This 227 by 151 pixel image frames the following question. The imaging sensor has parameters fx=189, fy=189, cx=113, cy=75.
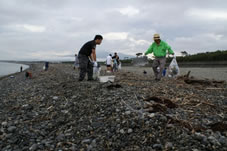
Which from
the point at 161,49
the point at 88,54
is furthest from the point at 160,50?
the point at 88,54

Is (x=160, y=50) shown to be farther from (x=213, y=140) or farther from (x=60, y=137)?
(x=60, y=137)

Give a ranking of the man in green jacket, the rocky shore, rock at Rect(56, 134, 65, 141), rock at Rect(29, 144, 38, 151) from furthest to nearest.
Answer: the man in green jacket, rock at Rect(56, 134, 65, 141), rock at Rect(29, 144, 38, 151), the rocky shore

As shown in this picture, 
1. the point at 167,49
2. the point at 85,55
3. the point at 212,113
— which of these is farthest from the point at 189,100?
the point at 85,55

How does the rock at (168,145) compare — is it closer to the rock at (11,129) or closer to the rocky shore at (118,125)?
the rocky shore at (118,125)

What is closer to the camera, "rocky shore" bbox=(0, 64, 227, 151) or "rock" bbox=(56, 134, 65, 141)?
"rocky shore" bbox=(0, 64, 227, 151)

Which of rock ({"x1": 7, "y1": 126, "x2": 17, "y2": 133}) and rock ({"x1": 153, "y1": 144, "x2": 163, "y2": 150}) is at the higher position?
rock ({"x1": 153, "y1": 144, "x2": 163, "y2": 150})

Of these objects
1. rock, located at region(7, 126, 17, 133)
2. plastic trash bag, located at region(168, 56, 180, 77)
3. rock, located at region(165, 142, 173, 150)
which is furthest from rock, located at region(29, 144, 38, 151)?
plastic trash bag, located at region(168, 56, 180, 77)

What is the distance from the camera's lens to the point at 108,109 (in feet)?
13.7

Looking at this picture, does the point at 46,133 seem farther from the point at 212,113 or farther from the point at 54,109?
the point at 212,113

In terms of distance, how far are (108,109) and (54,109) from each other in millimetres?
1539

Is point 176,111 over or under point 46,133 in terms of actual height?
over

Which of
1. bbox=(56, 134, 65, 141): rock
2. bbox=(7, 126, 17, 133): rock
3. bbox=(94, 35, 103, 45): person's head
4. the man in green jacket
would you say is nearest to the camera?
bbox=(56, 134, 65, 141): rock

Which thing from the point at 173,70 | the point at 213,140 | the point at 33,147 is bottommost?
the point at 33,147

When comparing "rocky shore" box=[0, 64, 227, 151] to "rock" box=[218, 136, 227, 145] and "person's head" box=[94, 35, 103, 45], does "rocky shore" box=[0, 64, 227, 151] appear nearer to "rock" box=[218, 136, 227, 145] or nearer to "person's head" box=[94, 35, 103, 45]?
"rock" box=[218, 136, 227, 145]
